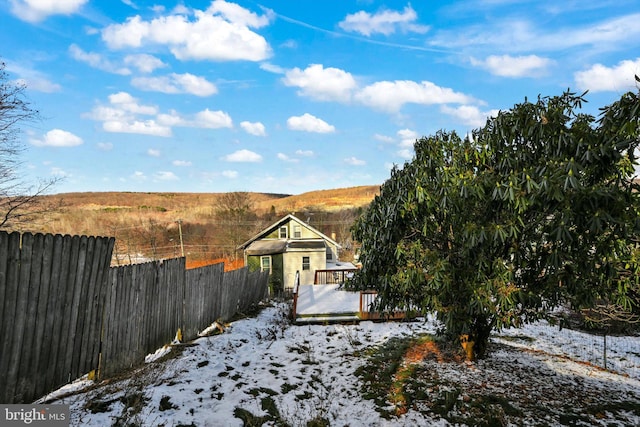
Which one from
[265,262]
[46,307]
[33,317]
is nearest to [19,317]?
[33,317]

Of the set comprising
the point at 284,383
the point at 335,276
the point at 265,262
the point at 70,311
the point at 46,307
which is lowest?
the point at 284,383

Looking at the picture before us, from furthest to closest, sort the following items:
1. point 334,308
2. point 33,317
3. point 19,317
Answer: point 334,308, point 33,317, point 19,317

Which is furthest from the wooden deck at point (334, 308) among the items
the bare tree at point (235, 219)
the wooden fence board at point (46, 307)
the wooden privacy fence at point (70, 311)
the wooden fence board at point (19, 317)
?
the bare tree at point (235, 219)

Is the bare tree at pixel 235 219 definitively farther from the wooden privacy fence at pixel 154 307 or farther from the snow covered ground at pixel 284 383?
the snow covered ground at pixel 284 383

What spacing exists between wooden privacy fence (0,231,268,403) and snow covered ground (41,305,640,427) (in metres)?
0.43

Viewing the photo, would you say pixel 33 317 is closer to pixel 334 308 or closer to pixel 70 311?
pixel 70 311

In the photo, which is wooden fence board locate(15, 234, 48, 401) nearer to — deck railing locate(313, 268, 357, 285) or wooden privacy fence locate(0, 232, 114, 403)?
wooden privacy fence locate(0, 232, 114, 403)

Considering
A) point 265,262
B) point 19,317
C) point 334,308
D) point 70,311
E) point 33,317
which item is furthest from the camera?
point 265,262

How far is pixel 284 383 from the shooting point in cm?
613

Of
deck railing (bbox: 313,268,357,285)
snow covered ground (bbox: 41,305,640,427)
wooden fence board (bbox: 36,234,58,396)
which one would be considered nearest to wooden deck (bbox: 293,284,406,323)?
snow covered ground (bbox: 41,305,640,427)

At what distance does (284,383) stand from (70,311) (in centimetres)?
348

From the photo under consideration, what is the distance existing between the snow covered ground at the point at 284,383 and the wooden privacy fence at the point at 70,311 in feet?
1.41

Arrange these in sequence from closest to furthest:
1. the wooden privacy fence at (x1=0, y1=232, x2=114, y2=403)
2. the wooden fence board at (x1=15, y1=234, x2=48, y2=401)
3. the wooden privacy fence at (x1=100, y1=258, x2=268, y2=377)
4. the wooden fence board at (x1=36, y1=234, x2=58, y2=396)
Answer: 1. the wooden privacy fence at (x1=0, y1=232, x2=114, y2=403)
2. the wooden fence board at (x1=15, y1=234, x2=48, y2=401)
3. the wooden fence board at (x1=36, y1=234, x2=58, y2=396)
4. the wooden privacy fence at (x1=100, y1=258, x2=268, y2=377)

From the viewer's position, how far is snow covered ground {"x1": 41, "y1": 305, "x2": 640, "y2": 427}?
4457 mm
